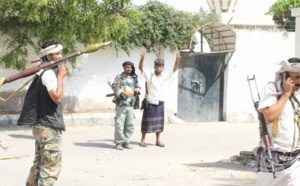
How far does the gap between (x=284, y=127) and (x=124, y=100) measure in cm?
587

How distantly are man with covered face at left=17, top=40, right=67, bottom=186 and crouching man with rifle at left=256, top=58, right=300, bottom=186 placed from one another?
2.15m

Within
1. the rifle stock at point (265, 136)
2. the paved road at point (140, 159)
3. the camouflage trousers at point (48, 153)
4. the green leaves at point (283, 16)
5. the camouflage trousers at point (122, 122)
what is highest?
the green leaves at point (283, 16)

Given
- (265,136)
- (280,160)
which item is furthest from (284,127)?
(280,160)

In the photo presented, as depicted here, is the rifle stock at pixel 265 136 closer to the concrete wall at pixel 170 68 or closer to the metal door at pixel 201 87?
the concrete wall at pixel 170 68

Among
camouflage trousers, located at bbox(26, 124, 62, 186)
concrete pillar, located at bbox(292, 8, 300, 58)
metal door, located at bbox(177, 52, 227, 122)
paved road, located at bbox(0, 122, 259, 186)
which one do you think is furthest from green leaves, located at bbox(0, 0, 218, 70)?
camouflage trousers, located at bbox(26, 124, 62, 186)

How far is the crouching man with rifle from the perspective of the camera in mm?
5109

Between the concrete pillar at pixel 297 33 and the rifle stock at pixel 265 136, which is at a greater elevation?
the concrete pillar at pixel 297 33

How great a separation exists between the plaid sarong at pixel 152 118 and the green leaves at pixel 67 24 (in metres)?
2.77

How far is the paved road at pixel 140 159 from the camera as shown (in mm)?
8117

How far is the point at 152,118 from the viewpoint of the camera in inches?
440

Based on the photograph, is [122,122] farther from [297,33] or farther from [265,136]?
[265,136]

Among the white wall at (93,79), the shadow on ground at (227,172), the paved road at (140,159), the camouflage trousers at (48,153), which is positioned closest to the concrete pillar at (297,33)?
the paved road at (140,159)

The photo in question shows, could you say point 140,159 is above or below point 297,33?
below

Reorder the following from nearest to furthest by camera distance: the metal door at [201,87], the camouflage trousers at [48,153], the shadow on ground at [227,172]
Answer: the camouflage trousers at [48,153] < the shadow on ground at [227,172] < the metal door at [201,87]
